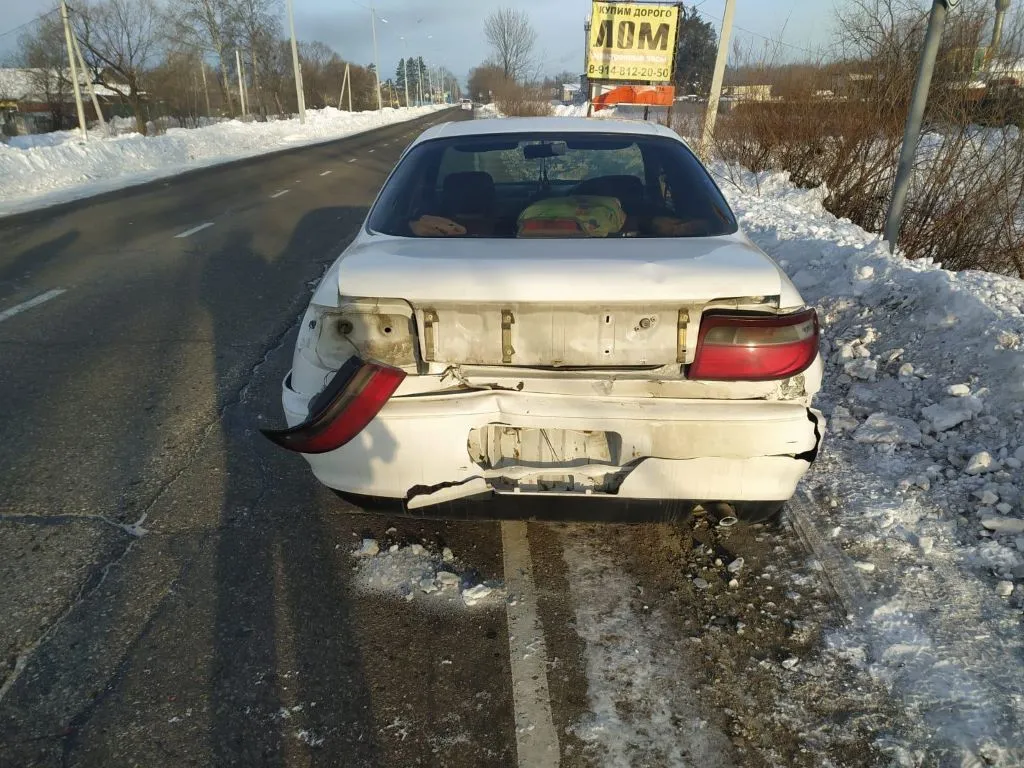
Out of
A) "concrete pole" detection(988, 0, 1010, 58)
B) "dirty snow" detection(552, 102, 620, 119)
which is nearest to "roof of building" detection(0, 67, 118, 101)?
"dirty snow" detection(552, 102, 620, 119)

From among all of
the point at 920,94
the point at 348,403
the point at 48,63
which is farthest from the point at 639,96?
the point at 48,63

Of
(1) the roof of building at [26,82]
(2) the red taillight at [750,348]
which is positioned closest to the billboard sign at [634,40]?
(2) the red taillight at [750,348]

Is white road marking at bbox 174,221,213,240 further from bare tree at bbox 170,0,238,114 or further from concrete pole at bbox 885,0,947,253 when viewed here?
bare tree at bbox 170,0,238,114

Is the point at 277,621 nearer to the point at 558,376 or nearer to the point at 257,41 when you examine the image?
the point at 558,376

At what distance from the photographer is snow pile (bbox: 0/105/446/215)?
14.9 metres

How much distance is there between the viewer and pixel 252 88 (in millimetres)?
63031

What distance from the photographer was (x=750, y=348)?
2.28m

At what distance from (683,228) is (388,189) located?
1435mm

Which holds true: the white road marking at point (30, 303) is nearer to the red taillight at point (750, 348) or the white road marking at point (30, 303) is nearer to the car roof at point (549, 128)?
the car roof at point (549, 128)

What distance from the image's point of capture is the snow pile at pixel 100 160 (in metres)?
14.9

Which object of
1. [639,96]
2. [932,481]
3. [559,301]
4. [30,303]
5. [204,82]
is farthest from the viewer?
[204,82]

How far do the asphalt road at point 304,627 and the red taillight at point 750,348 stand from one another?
0.90m

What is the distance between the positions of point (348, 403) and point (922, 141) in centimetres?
766

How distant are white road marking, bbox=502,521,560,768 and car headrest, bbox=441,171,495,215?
1.48 metres
